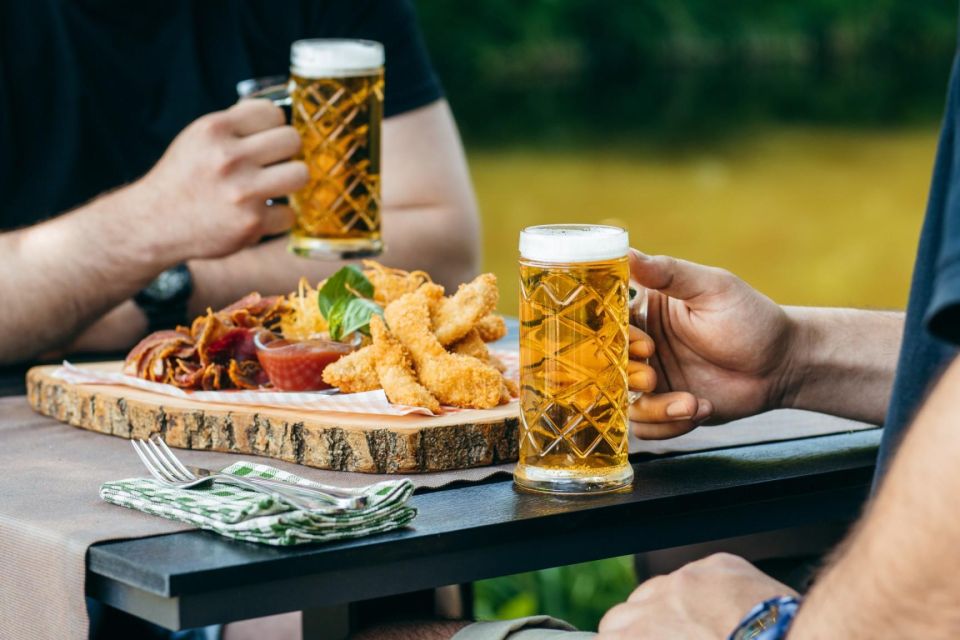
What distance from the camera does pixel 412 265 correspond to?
2.39 meters

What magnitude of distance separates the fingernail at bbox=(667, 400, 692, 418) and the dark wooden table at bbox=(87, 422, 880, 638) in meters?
0.06

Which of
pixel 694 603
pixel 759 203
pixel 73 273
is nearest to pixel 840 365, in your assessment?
pixel 694 603

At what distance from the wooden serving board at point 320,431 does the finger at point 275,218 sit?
422 millimetres

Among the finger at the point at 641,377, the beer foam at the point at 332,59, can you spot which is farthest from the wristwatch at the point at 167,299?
the finger at the point at 641,377

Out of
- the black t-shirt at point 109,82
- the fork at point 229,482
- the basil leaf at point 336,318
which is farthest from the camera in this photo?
the black t-shirt at point 109,82

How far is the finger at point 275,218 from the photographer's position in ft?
6.35

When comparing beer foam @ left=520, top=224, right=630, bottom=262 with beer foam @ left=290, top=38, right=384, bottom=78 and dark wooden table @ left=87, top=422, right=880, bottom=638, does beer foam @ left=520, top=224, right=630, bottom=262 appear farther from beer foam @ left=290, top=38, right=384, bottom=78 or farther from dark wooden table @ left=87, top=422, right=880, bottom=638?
beer foam @ left=290, top=38, right=384, bottom=78

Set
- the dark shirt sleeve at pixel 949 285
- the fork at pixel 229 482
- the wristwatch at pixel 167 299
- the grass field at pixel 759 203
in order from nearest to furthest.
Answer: the dark shirt sleeve at pixel 949 285 → the fork at pixel 229 482 → the wristwatch at pixel 167 299 → the grass field at pixel 759 203

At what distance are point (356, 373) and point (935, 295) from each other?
0.74m

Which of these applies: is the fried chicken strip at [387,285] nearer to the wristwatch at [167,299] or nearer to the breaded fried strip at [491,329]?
the breaded fried strip at [491,329]

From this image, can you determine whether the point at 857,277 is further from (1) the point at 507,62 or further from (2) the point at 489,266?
(1) the point at 507,62

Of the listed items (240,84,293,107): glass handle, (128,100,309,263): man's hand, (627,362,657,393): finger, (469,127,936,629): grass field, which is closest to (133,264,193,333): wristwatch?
(128,100,309,263): man's hand

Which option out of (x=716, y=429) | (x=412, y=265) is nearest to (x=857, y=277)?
(x=412, y=265)

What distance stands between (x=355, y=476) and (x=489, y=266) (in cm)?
830
